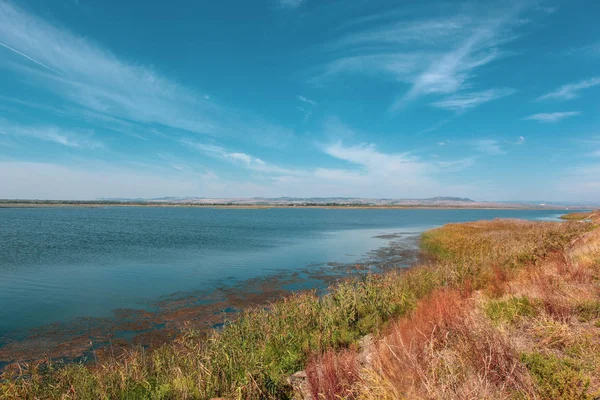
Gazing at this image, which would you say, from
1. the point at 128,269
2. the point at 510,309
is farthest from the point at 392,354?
the point at 128,269

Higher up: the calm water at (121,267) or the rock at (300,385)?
the rock at (300,385)

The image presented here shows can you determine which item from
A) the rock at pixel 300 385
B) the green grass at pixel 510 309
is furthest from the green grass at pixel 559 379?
the rock at pixel 300 385

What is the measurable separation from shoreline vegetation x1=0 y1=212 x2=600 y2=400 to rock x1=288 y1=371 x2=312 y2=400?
50 mm

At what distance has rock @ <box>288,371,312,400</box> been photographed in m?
6.76

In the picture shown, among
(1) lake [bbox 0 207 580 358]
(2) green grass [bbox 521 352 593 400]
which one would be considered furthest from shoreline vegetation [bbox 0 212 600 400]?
(1) lake [bbox 0 207 580 358]

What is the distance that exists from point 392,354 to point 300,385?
7.79 feet

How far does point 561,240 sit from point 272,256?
22.4m

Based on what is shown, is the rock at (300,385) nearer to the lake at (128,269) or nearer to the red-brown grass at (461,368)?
the red-brown grass at (461,368)

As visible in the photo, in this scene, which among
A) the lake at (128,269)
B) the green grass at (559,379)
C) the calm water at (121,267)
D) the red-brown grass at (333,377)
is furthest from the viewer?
the calm water at (121,267)

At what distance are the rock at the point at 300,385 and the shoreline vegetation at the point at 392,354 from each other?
5 centimetres

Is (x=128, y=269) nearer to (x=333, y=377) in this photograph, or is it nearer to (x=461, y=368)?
(x=333, y=377)

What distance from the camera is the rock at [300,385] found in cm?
676

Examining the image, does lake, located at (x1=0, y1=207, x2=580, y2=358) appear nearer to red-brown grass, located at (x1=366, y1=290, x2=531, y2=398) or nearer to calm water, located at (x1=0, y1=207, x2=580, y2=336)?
calm water, located at (x1=0, y1=207, x2=580, y2=336)

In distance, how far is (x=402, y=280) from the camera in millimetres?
15125
